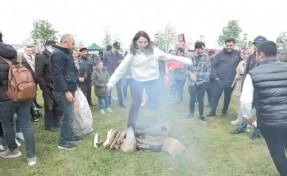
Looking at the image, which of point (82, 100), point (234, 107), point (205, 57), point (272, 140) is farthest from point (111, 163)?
point (234, 107)

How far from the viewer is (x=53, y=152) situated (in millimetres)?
5398

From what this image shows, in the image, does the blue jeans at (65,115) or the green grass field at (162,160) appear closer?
the green grass field at (162,160)

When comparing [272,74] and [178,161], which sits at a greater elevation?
[272,74]

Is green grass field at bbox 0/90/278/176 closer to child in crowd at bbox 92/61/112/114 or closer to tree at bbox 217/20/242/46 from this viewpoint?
child in crowd at bbox 92/61/112/114

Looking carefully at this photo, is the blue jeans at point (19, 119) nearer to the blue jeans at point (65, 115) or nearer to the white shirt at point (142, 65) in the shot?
the blue jeans at point (65, 115)

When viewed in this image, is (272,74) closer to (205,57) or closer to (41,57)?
(205,57)

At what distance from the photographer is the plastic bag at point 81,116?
5980 millimetres

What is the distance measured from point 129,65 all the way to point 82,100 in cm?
128

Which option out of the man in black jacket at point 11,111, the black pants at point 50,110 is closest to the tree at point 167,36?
the black pants at point 50,110

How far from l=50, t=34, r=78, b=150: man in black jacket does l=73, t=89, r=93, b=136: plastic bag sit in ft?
1.88

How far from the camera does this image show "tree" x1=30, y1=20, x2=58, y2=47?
40656 mm

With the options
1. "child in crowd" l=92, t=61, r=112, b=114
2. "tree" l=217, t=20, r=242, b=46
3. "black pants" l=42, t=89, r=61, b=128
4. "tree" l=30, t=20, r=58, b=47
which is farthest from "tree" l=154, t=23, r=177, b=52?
"black pants" l=42, t=89, r=61, b=128

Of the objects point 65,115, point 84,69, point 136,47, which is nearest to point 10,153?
point 65,115

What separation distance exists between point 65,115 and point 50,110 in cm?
153
